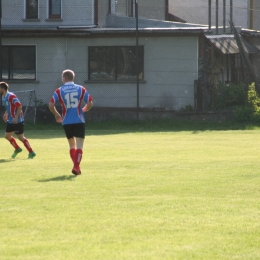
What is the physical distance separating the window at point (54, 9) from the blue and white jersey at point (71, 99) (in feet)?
70.1

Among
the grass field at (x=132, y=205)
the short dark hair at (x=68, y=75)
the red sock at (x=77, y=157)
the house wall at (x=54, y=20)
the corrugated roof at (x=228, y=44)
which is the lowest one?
the grass field at (x=132, y=205)

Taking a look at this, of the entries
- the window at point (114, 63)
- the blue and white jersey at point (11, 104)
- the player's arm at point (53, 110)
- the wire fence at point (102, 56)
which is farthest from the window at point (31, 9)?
the player's arm at point (53, 110)

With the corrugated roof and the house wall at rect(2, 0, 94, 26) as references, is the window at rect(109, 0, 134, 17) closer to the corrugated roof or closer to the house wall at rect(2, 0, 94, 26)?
the house wall at rect(2, 0, 94, 26)

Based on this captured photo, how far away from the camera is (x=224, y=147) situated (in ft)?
63.5

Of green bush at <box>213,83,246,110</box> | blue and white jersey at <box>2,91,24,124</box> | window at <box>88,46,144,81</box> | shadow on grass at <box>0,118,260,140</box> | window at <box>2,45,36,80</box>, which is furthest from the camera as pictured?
window at <box>2,45,36,80</box>

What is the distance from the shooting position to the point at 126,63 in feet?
104

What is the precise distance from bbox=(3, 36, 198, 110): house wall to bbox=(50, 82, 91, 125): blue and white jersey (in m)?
17.3

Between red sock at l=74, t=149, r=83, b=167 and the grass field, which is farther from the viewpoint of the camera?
red sock at l=74, t=149, r=83, b=167

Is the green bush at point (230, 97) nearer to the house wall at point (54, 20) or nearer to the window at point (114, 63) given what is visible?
the window at point (114, 63)

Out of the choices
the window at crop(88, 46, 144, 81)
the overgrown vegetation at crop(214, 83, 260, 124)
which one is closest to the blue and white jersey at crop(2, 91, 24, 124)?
the overgrown vegetation at crop(214, 83, 260, 124)

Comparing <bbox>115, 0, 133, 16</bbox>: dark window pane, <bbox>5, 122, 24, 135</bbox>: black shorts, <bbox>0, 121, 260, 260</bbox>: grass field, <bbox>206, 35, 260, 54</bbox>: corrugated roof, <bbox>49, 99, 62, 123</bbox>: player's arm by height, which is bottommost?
<bbox>0, 121, 260, 260</bbox>: grass field

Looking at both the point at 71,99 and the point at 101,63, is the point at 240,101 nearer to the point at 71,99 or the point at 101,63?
the point at 101,63

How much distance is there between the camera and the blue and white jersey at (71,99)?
13.3m

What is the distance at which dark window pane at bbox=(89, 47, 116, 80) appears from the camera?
1258 inches
